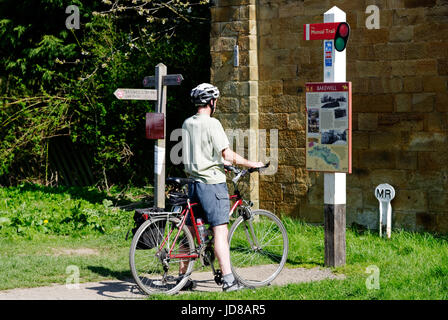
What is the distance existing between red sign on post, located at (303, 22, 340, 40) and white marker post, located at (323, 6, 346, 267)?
79 mm

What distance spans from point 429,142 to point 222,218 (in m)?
3.53

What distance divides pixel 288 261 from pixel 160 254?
83.5 inches

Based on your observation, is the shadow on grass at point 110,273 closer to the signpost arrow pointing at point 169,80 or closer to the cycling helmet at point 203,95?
the cycling helmet at point 203,95

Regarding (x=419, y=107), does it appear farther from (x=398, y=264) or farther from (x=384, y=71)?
(x=398, y=264)

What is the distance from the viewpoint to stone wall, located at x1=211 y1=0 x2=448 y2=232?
8867mm

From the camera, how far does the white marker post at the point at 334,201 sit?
7.56 metres

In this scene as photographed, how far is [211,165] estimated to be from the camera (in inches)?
255

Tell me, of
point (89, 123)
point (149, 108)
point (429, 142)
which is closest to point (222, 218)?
point (429, 142)

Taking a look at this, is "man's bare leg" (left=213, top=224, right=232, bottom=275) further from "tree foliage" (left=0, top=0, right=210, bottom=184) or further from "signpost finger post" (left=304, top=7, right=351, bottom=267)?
"tree foliage" (left=0, top=0, right=210, bottom=184)

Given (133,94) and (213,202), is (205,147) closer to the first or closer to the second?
(213,202)

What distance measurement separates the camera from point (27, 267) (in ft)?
25.2

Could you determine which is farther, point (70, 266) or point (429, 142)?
point (429, 142)

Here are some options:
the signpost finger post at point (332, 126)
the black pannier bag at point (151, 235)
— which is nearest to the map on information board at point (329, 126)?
the signpost finger post at point (332, 126)

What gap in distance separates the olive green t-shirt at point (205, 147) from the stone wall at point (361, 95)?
11.1ft
